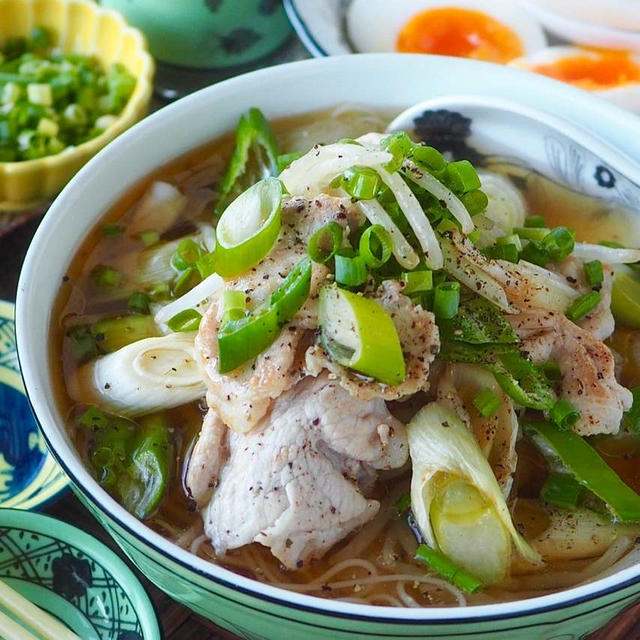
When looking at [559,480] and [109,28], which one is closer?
[559,480]

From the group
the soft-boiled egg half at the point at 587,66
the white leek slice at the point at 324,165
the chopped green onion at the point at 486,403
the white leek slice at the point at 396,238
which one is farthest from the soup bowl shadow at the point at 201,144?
the soft-boiled egg half at the point at 587,66

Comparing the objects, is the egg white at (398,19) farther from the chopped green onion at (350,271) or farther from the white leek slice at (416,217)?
the chopped green onion at (350,271)

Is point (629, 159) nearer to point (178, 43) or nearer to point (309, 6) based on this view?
point (309, 6)

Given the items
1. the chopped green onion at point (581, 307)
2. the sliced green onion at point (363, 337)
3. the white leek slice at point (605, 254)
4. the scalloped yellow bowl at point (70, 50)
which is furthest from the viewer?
the scalloped yellow bowl at point (70, 50)

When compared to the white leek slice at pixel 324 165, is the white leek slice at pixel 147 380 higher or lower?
lower

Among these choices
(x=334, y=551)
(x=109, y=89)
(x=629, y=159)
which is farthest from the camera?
(x=109, y=89)

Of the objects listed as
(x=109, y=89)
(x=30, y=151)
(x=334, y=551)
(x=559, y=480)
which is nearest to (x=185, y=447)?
(x=334, y=551)

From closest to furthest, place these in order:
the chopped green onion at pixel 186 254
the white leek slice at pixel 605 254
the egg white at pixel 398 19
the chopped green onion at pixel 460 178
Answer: the chopped green onion at pixel 460 178 < the white leek slice at pixel 605 254 < the chopped green onion at pixel 186 254 < the egg white at pixel 398 19
